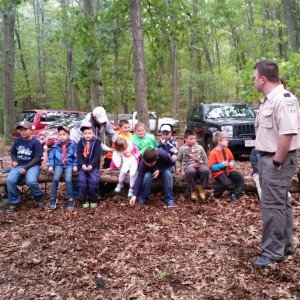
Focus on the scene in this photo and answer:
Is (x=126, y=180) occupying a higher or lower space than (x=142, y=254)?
higher

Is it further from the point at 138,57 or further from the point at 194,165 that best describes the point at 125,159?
the point at 138,57

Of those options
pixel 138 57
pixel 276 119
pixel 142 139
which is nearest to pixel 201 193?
pixel 142 139

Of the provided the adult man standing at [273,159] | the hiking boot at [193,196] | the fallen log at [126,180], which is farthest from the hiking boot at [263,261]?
the fallen log at [126,180]

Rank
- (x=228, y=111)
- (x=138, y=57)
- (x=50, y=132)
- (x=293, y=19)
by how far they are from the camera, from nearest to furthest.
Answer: (x=138, y=57)
(x=293, y=19)
(x=228, y=111)
(x=50, y=132)

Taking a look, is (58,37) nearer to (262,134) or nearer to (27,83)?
(262,134)

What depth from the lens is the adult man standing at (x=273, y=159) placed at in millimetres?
3553

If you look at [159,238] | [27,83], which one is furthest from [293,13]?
[27,83]

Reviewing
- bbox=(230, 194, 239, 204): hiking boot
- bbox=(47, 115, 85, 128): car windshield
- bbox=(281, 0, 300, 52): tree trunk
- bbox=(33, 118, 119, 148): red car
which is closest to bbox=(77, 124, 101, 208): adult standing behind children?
bbox=(230, 194, 239, 204): hiking boot

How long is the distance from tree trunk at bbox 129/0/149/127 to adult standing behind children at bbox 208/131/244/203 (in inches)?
88.1

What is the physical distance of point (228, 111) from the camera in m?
11.6

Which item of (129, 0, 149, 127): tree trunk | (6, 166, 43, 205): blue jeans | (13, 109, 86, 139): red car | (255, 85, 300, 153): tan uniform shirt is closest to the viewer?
(255, 85, 300, 153): tan uniform shirt

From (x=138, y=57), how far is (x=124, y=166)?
2.73 m

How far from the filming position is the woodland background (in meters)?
8.77

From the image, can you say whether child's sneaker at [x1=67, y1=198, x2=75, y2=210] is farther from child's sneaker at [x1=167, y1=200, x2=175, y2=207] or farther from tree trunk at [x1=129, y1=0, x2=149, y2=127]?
tree trunk at [x1=129, y1=0, x2=149, y2=127]
